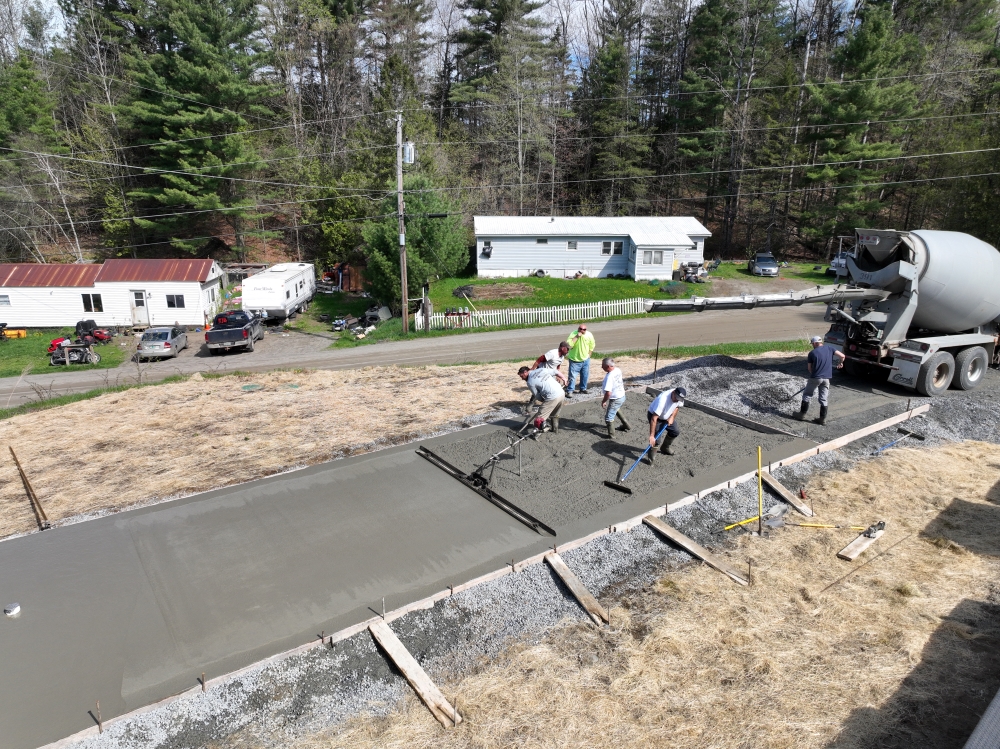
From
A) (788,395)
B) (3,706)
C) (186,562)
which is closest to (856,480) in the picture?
(788,395)

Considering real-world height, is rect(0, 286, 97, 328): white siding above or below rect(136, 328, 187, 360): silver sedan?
above

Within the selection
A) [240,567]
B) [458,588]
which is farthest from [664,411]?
[240,567]

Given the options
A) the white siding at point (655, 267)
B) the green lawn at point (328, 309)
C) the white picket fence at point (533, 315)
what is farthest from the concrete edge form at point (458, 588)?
the white siding at point (655, 267)

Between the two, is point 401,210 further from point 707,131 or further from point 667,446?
point 707,131

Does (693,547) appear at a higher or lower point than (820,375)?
lower

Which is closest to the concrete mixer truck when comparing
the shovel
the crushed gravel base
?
the shovel

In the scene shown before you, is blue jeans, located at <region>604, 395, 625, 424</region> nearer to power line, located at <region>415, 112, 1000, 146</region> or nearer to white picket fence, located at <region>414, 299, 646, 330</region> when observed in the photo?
white picket fence, located at <region>414, 299, 646, 330</region>

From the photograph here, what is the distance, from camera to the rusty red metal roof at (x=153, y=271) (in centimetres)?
2872

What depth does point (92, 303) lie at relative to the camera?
29.0m

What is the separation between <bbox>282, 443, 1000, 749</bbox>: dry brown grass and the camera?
214 inches

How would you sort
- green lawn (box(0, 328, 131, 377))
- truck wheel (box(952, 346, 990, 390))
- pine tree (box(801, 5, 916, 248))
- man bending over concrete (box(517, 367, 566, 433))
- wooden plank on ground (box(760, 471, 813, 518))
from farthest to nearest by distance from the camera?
1. pine tree (box(801, 5, 916, 248))
2. green lawn (box(0, 328, 131, 377))
3. truck wheel (box(952, 346, 990, 390))
4. man bending over concrete (box(517, 367, 566, 433))
5. wooden plank on ground (box(760, 471, 813, 518))

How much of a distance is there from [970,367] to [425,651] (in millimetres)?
14438

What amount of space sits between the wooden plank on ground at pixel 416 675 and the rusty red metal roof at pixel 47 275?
95.7 feet

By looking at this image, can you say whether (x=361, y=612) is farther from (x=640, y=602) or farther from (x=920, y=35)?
(x=920, y=35)
